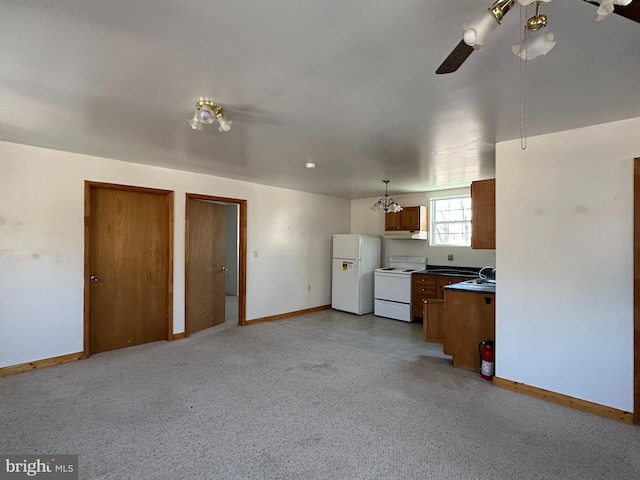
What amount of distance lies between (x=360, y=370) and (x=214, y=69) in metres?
3.06

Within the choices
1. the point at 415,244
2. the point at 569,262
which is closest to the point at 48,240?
the point at 569,262

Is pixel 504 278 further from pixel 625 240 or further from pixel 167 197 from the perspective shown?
pixel 167 197

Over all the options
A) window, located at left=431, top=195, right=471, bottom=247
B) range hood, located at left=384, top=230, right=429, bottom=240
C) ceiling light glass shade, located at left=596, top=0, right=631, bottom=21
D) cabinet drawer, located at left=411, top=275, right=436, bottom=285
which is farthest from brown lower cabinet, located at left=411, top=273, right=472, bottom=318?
ceiling light glass shade, located at left=596, top=0, right=631, bottom=21

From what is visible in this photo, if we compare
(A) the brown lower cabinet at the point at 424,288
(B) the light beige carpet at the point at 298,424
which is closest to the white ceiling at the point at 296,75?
(B) the light beige carpet at the point at 298,424

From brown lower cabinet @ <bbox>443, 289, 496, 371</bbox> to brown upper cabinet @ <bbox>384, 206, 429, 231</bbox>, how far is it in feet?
8.18

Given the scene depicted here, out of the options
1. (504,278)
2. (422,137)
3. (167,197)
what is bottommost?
(504,278)

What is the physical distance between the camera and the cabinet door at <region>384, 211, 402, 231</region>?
6303mm

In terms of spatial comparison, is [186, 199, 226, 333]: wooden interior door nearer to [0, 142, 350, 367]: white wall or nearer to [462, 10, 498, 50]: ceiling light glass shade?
[0, 142, 350, 367]: white wall

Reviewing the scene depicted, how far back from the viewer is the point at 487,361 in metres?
3.27

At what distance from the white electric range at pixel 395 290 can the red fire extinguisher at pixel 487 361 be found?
2312 mm

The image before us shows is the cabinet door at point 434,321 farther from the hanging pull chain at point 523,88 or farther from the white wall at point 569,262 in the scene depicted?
the hanging pull chain at point 523,88

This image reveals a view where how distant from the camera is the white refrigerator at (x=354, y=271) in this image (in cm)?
613

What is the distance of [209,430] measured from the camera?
235 cm

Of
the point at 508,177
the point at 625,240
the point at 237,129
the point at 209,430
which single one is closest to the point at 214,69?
the point at 237,129
